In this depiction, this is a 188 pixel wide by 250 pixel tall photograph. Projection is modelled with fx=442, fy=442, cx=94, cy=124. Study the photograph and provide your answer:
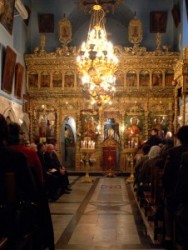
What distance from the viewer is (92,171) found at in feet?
64.0

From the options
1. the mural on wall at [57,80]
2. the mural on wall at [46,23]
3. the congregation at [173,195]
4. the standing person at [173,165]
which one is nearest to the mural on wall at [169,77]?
the mural on wall at [57,80]

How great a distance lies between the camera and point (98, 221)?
8.38m

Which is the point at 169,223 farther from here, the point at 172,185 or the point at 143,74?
the point at 143,74

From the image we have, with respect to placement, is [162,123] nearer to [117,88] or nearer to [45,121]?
[117,88]

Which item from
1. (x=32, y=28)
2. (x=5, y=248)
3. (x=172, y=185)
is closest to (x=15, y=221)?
(x=5, y=248)

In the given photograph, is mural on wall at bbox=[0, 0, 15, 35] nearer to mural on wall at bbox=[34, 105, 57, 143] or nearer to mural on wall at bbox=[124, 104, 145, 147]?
mural on wall at bbox=[34, 105, 57, 143]

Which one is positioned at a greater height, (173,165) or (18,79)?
(18,79)

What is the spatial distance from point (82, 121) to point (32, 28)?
497cm

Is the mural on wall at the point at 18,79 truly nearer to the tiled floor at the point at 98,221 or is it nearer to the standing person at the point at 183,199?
the tiled floor at the point at 98,221

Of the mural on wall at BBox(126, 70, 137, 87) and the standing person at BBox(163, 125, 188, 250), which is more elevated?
the mural on wall at BBox(126, 70, 137, 87)

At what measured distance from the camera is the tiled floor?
658cm

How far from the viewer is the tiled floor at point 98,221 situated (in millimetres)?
6578

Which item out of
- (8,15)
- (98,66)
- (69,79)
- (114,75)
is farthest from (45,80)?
(98,66)

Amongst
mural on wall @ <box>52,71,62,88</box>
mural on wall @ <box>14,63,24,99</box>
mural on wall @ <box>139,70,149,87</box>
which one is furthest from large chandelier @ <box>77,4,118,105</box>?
mural on wall @ <box>52,71,62,88</box>
